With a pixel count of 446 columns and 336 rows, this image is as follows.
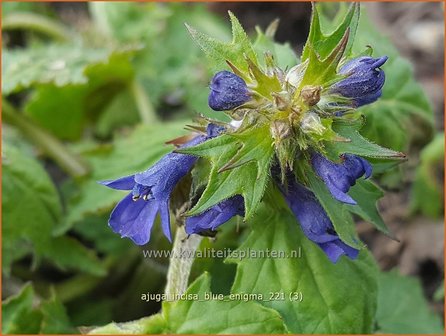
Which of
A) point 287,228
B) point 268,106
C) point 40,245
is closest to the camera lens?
point 268,106

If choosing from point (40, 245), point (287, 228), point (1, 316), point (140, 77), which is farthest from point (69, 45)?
point (287, 228)

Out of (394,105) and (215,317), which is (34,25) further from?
(215,317)

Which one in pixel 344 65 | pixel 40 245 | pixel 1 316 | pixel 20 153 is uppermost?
pixel 344 65

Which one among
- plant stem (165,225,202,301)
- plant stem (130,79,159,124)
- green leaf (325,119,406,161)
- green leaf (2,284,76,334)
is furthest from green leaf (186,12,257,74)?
plant stem (130,79,159,124)

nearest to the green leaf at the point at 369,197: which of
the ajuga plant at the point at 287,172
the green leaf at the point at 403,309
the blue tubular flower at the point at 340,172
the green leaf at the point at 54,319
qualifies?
the ajuga plant at the point at 287,172

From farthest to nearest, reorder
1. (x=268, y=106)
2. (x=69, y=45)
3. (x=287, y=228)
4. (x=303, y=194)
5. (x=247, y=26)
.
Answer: (x=247, y=26) → (x=69, y=45) → (x=287, y=228) → (x=303, y=194) → (x=268, y=106)

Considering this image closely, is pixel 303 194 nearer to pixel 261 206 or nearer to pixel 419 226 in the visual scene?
pixel 261 206

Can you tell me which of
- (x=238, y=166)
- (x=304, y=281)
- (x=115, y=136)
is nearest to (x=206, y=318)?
(x=304, y=281)

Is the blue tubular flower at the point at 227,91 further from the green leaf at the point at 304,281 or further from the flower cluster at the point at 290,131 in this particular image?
the green leaf at the point at 304,281
